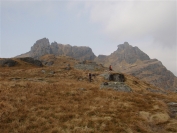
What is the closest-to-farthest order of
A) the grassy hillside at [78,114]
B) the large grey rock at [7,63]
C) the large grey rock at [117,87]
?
the grassy hillside at [78,114], the large grey rock at [117,87], the large grey rock at [7,63]

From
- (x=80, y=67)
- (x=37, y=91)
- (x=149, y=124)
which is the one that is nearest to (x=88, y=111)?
(x=149, y=124)

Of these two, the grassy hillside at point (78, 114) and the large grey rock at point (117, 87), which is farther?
the large grey rock at point (117, 87)

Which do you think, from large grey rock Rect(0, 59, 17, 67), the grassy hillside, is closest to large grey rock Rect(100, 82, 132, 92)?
the grassy hillside

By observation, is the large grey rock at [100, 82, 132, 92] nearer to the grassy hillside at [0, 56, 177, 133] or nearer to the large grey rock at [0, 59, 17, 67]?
the grassy hillside at [0, 56, 177, 133]

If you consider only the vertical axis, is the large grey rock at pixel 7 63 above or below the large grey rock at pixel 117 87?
above

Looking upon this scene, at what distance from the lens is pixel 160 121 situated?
17797mm

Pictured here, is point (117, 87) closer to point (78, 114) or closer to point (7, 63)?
point (78, 114)

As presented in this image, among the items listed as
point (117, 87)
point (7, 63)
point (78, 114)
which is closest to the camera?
point (78, 114)

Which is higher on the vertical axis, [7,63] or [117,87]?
→ [7,63]

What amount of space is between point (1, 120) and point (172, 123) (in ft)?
45.9

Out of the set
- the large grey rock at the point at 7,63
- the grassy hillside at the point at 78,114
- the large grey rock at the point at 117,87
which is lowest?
the grassy hillside at the point at 78,114

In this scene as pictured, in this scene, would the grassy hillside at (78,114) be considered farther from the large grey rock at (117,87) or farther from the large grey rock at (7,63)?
the large grey rock at (7,63)

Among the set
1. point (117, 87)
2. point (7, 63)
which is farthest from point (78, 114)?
point (7, 63)

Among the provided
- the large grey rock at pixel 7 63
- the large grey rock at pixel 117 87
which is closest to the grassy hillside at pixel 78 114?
the large grey rock at pixel 117 87
